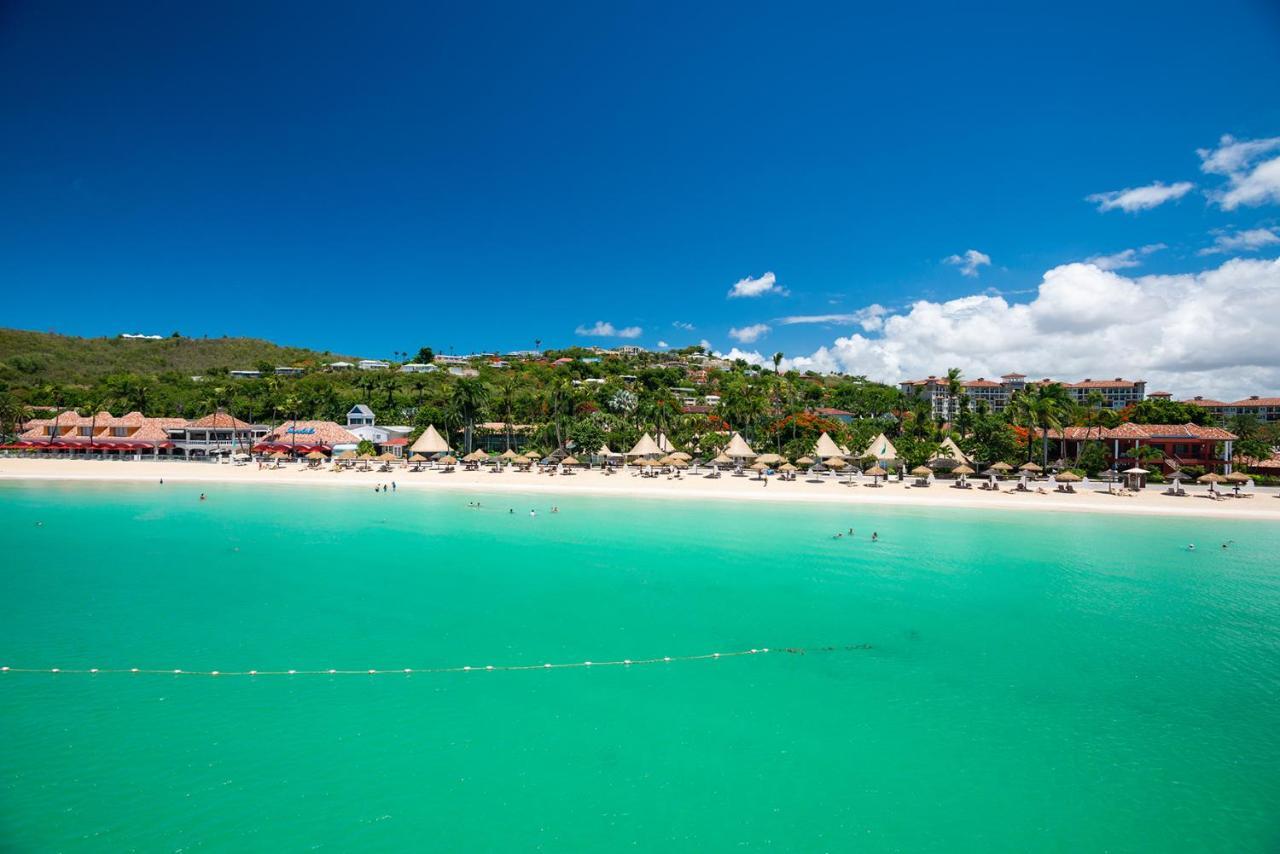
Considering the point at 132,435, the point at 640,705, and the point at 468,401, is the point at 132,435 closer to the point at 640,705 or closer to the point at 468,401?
the point at 468,401

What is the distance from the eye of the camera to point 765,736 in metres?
10.2

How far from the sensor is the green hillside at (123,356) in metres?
95.8

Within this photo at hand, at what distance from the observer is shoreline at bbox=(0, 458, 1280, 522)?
33781mm

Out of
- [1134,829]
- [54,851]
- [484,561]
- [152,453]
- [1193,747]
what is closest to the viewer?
[54,851]

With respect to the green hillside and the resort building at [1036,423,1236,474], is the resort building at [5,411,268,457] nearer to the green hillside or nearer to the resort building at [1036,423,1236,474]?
the green hillside

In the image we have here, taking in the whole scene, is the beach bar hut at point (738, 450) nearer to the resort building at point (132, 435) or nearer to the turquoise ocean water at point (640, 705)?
the turquoise ocean water at point (640, 705)

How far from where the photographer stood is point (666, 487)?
40.8 m

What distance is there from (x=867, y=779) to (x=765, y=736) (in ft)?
5.46

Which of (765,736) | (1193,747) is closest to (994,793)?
(765,736)

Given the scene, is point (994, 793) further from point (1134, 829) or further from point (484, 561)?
point (484, 561)

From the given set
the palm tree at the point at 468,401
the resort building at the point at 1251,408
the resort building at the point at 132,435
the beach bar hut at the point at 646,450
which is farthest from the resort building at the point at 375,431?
the resort building at the point at 1251,408

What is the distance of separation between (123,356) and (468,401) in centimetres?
9939

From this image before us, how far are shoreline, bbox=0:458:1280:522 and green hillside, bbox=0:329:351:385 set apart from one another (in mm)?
58247

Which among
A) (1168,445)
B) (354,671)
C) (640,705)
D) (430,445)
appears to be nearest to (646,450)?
(430,445)
